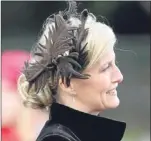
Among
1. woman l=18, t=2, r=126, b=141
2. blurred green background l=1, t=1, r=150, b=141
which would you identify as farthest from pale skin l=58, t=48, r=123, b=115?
blurred green background l=1, t=1, r=150, b=141

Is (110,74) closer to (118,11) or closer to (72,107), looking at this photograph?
(72,107)

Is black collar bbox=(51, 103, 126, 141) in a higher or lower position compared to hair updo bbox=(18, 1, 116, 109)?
lower

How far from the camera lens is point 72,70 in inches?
98.8

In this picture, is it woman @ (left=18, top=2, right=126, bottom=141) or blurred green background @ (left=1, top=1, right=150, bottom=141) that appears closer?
woman @ (left=18, top=2, right=126, bottom=141)

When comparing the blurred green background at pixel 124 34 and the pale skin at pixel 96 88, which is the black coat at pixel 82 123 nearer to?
the pale skin at pixel 96 88

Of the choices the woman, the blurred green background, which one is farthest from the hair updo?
the blurred green background

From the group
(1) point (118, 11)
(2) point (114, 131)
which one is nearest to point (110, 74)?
(2) point (114, 131)

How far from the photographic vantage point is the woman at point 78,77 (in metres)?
2.53

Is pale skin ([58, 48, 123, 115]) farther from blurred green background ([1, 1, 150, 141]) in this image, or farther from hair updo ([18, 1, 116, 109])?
blurred green background ([1, 1, 150, 141])

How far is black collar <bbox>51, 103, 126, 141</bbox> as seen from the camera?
254cm

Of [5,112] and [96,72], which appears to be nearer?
[96,72]

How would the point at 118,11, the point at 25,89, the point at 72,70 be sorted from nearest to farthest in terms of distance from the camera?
1. the point at 72,70
2. the point at 25,89
3. the point at 118,11

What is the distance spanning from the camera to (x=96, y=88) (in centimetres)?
255

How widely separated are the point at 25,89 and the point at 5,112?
46.8 inches
